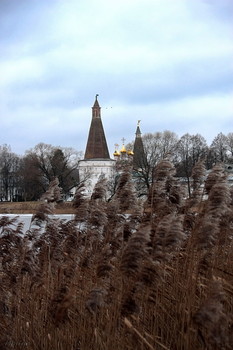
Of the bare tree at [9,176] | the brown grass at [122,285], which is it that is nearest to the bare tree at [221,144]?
the bare tree at [9,176]

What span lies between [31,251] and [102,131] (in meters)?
78.3

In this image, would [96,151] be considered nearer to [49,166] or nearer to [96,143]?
[96,143]

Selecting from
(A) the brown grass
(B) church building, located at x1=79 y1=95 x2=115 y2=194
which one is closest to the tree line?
(B) church building, located at x1=79 y1=95 x2=115 y2=194

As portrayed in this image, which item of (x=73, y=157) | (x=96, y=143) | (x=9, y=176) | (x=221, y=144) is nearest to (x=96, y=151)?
(x=96, y=143)

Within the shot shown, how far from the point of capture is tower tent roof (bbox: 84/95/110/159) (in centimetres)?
8219

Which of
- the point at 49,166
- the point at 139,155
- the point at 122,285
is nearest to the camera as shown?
the point at 122,285

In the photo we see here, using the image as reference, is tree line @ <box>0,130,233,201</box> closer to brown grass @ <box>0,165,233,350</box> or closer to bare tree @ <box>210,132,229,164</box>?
bare tree @ <box>210,132,229,164</box>

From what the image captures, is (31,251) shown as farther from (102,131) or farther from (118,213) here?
(102,131)

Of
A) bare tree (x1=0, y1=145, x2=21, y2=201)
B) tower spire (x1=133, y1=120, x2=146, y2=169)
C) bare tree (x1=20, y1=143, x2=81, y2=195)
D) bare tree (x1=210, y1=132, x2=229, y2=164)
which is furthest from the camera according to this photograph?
bare tree (x1=0, y1=145, x2=21, y2=201)

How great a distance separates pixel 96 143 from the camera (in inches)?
3248

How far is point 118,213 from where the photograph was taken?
5.82 meters

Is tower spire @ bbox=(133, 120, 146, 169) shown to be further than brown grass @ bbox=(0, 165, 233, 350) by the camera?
Yes

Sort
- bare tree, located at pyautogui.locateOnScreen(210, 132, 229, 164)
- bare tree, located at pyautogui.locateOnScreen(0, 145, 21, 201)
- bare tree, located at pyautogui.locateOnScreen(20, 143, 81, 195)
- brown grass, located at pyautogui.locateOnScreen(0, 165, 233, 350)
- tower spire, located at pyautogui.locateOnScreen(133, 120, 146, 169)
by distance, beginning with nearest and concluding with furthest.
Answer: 1. brown grass, located at pyautogui.locateOnScreen(0, 165, 233, 350)
2. tower spire, located at pyautogui.locateOnScreen(133, 120, 146, 169)
3. bare tree, located at pyautogui.locateOnScreen(20, 143, 81, 195)
4. bare tree, located at pyautogui.locateOnScreen(210, 132, 229, 164)
5. bare tree, located at pyautogui.locateOnScreen(0, 145, 21, 201)

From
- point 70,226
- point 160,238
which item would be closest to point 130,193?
point 70,226
